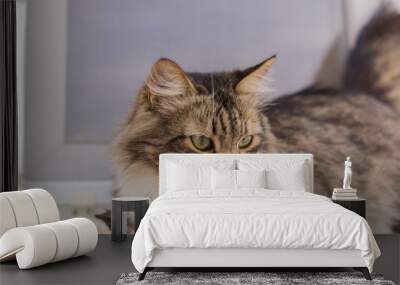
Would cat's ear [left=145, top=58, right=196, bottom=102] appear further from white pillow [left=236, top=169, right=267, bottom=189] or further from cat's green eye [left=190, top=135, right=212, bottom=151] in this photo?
white pillow [left=236, top=169, right=267, bottom=189]

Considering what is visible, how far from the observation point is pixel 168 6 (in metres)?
6.42

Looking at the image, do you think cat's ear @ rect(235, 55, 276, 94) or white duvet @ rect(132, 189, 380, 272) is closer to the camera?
white duvet @ rect(132, 189, 380, 272)

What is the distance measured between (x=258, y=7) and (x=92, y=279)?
11.8 feet

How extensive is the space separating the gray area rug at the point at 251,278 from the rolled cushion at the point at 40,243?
24.3 inches

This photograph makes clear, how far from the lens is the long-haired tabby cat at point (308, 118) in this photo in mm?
6281

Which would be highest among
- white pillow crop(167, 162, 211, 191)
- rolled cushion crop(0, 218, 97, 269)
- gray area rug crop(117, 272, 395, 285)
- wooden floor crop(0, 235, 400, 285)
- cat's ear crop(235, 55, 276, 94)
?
cat's ear crop(235, 55, 276, 94)

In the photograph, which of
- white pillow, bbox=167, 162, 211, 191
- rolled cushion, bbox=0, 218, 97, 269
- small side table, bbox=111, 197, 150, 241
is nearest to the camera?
rolled cushion, bbox=0, 218, 97, 269

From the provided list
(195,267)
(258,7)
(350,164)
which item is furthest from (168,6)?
(195,267)

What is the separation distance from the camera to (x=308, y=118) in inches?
254

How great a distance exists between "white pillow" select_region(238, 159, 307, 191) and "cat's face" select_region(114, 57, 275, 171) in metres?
0.39

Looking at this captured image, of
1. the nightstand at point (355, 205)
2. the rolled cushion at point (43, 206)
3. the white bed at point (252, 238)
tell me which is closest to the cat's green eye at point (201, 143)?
the nightstand at point (355, 205)

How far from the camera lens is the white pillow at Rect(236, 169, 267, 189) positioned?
5.60 metres

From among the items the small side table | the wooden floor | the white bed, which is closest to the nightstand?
the wooden floor

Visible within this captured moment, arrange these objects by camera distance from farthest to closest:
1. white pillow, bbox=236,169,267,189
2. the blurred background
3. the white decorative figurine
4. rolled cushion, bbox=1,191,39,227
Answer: the blurred background, the white decorative figurine, white pillow, bbox=236,169,267,189, rolled cushion, bbox=1,191,39,227
